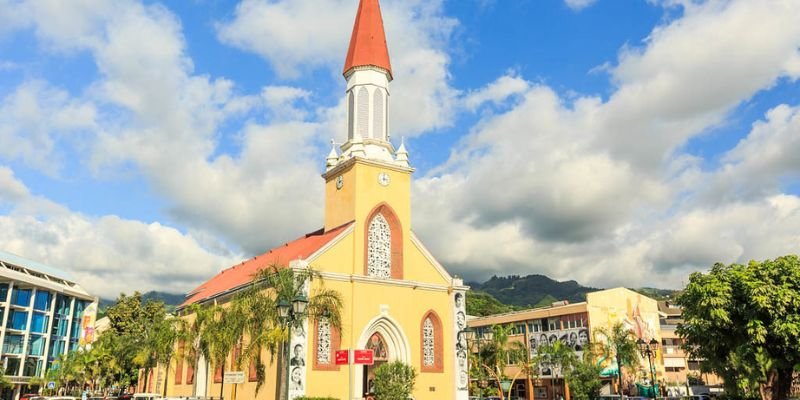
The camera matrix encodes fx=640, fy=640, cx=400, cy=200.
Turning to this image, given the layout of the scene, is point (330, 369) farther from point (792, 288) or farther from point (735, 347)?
point (792, 288)

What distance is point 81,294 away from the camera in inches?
2682

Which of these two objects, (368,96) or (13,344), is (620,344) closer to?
(368,96)

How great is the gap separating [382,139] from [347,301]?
31.6 ft

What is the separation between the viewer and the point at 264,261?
42906mm

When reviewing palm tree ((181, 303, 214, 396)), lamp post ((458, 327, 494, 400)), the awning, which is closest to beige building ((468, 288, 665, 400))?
the awning

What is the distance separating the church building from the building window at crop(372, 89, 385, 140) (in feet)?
0.19

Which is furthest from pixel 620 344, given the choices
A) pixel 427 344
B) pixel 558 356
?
pixel 427 344

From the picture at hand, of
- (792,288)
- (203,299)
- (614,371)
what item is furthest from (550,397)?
(792,288)

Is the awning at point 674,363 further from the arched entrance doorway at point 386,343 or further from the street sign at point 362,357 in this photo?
the street sign at point 362,357

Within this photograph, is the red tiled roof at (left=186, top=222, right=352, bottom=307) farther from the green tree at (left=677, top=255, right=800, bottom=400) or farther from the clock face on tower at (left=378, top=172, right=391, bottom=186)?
the green tree at (left=677, top=255, right=800, bottom=400)

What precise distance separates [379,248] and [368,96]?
8804 mm

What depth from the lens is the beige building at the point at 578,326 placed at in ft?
178

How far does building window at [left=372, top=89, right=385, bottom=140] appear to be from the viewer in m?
36.3

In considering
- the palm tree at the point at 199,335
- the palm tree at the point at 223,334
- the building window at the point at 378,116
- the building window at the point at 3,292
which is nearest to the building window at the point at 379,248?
the building window at the point at 378,116
